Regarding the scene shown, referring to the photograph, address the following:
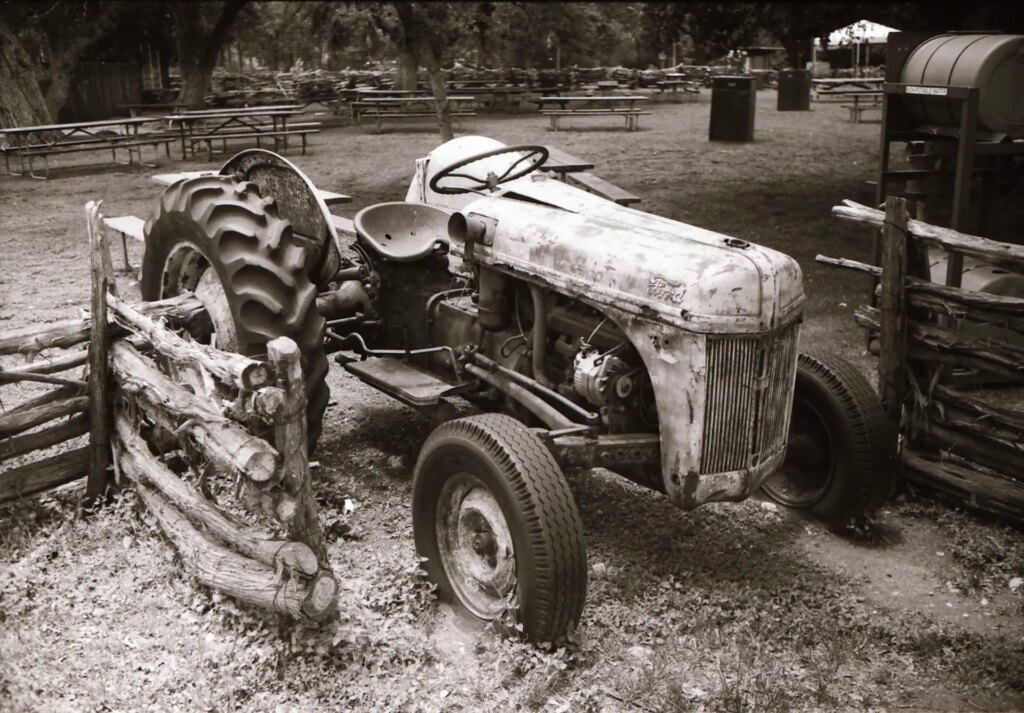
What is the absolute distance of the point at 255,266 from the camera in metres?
4.85

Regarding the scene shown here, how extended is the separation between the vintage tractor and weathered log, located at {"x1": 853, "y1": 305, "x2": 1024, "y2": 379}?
0.56 m

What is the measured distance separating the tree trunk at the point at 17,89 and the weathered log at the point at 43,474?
1731 centimetres

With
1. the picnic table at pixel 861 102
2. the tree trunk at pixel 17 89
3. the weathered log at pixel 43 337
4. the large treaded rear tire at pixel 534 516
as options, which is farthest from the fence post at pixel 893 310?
the tree trunk at pixel 17 89

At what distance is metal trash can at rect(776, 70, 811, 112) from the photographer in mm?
25281

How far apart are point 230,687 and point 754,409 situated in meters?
2.22

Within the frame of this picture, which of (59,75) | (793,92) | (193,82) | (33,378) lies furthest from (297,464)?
(793,92)

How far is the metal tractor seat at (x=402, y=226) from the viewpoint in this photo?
588cm

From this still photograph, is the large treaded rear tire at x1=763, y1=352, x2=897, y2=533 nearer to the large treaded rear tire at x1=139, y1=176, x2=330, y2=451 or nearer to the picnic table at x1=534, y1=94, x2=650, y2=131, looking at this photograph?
the large treaded rear tire at x1=139, y1=176, x2=330, y2=451

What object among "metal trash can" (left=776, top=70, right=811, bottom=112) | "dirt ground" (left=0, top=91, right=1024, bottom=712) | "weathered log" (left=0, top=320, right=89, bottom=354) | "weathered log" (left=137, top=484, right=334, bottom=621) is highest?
"metal trash can" (left=776, top=70, right=811, bottom=112)

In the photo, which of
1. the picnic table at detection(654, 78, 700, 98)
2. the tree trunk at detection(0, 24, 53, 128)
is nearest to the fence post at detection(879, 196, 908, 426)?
the tree trunk at detection(0, 24, 53, 128)

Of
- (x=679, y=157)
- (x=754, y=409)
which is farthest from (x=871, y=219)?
(x=679, y=157)

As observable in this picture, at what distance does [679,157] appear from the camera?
55.3 feet

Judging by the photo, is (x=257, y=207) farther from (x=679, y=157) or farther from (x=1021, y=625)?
(x=679, y=157)

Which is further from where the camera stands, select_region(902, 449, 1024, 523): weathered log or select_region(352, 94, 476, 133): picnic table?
select_region(352, 94, 476, 133): picnic table
